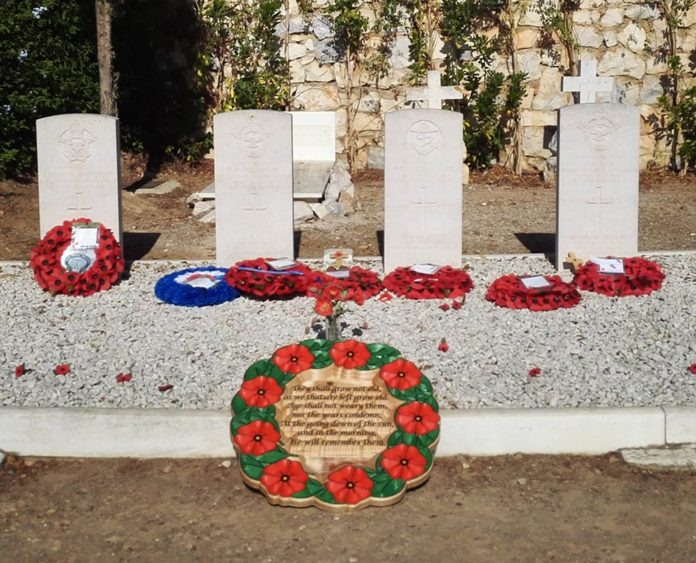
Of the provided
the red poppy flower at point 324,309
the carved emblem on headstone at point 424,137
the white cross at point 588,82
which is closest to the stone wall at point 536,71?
the white cross at point 588,82

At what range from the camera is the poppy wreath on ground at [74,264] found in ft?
23.5

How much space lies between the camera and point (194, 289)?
6914 millimetres

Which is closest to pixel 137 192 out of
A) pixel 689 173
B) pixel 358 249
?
pixel 358 249

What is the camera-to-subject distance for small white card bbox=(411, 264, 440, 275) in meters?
A: 7.11

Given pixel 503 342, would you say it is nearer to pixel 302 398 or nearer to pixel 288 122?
pixel 302 398

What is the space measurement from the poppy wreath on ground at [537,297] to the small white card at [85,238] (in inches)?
117

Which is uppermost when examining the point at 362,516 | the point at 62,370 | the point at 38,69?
the point at 38,69

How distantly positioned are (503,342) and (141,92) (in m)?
8.49

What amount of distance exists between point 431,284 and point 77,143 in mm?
2926

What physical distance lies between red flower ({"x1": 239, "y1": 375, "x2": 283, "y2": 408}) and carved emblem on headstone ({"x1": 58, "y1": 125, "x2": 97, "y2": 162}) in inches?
137

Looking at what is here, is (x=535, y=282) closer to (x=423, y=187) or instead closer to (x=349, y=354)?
(x=423, y=187)

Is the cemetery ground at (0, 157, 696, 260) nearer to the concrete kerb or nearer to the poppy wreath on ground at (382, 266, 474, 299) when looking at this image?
the poppy wreath on ground at (382, 266, 474, 299)

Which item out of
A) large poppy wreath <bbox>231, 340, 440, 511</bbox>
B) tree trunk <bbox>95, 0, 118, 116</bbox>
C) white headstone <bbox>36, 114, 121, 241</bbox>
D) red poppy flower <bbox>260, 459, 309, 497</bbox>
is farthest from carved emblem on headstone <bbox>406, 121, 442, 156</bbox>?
tree trunk <bbox>95, 0, 118, 116</bbox>

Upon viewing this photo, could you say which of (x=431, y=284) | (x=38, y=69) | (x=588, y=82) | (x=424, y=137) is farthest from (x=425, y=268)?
(x=38, y=69)
